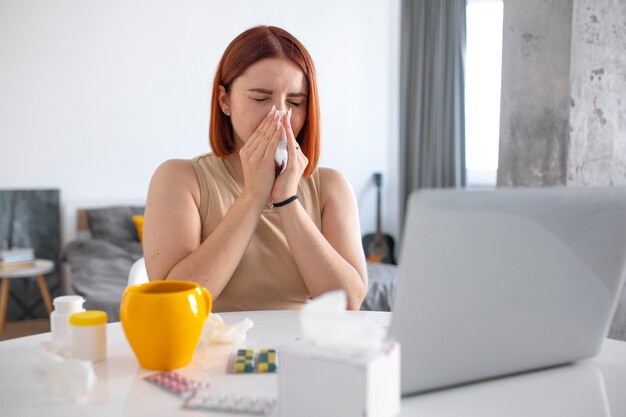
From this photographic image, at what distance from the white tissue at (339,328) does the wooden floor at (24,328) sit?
10.6 ft

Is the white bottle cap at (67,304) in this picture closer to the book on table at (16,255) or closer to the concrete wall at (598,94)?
the concrete wall at (598,94)

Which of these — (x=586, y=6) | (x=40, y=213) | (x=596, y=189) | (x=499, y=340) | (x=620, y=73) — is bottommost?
(x=40, y=213)

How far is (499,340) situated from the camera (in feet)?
2.36

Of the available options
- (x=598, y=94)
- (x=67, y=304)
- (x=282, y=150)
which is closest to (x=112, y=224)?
(x=282, y=150)

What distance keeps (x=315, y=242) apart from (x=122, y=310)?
0.52 metres

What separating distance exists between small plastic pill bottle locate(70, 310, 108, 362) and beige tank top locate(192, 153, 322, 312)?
1.57 ft

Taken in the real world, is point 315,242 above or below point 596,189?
below

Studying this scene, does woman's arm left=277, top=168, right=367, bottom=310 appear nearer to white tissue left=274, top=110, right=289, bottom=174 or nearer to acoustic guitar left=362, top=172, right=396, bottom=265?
white tissue left=274, top=110, right=289, bottom=174

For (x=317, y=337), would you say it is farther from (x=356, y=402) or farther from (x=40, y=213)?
(x=40, y=213)

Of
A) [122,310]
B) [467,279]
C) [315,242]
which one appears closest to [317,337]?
[467,279]

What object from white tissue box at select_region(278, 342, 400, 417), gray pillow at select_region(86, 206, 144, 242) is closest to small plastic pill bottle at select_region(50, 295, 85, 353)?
white tissue box at select_region(278, 342, 400, 417)

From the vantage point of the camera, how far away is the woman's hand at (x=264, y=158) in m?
1.26

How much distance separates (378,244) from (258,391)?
4052 millimetres

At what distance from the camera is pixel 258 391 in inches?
27.7
